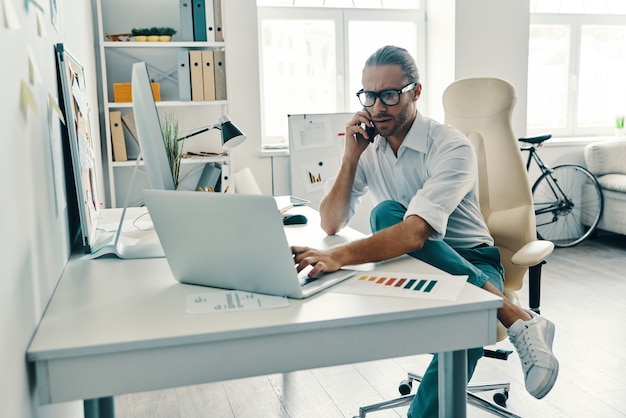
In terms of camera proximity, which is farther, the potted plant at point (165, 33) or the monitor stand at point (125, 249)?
the potted plant at point (165, 33)

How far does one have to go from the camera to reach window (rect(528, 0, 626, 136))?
5273 mm

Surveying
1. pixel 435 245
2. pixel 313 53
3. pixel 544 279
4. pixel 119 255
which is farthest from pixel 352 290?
pixel 313 53

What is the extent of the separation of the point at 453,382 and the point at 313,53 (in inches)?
151

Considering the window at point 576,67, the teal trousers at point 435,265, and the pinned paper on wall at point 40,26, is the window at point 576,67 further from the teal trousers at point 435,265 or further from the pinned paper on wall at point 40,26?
the pinned paper on wall at point 40,26

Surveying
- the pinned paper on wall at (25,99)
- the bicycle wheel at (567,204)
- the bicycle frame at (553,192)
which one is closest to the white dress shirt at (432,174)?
the pinned paper on wall at (25,99)

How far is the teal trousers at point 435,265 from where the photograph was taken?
1.61m

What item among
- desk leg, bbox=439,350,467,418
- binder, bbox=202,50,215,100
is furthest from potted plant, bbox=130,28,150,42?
desk leg, bbox=439,350,467,418

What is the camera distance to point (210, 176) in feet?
13.5

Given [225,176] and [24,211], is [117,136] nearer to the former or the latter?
[225,176]

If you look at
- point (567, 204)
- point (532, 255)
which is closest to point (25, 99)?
point (532, 255)

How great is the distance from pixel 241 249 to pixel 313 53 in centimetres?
381

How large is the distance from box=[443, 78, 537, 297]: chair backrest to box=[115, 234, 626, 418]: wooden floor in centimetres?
60

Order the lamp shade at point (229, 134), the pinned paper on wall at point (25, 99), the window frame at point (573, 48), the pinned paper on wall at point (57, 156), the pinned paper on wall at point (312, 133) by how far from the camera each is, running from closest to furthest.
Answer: the pinned paper on wall at point (25, 99)
the pinned paper on wall at point (57, 156)
the lamp shade at point (229, 134)
the pinned paper on wall at point (312, 133)
the window frame at point (573, 48)

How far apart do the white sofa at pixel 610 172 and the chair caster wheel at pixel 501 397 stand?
10.1ft
